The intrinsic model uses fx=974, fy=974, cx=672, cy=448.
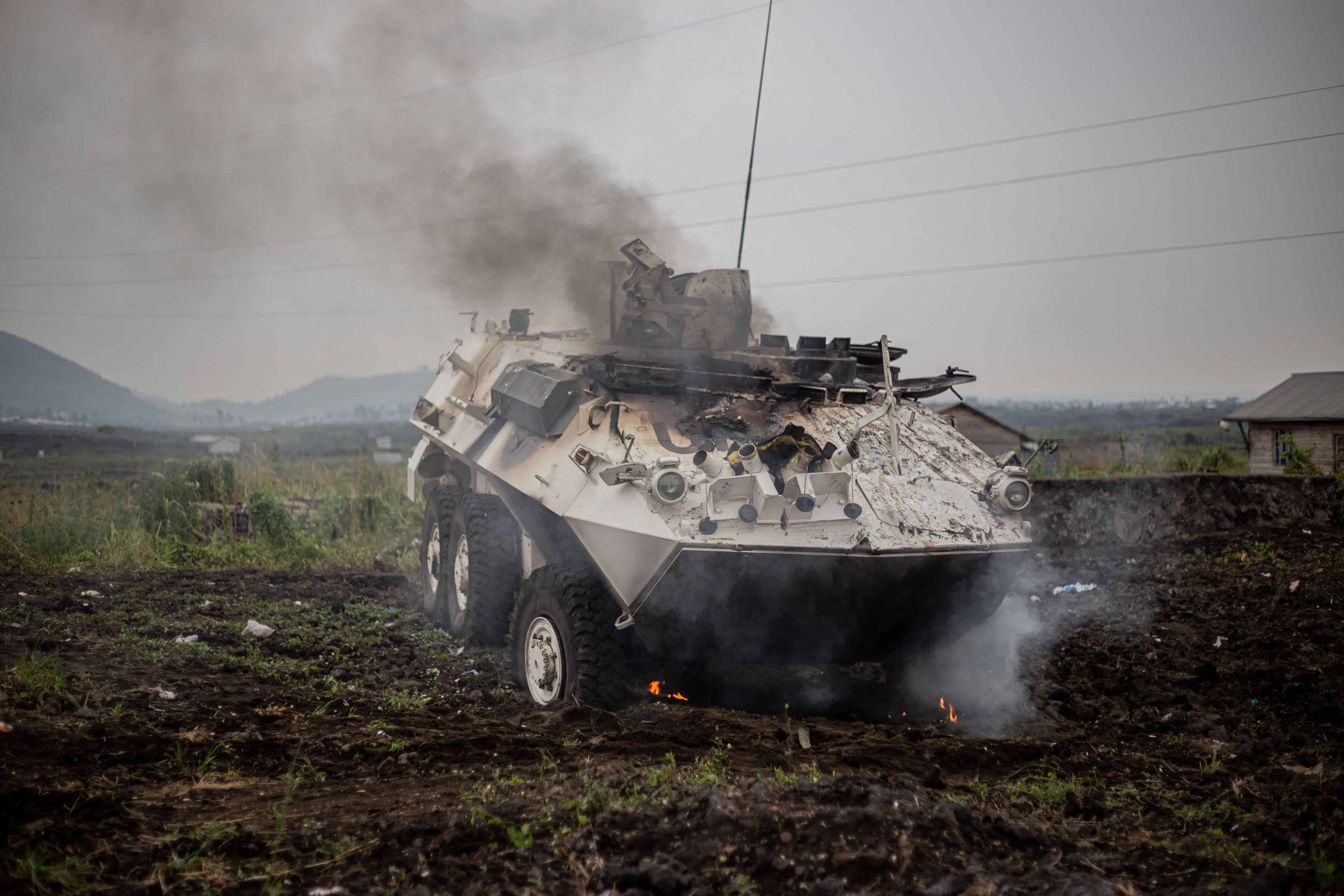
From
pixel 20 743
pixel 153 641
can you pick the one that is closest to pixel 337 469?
pixel 153 641

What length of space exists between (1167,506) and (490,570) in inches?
280

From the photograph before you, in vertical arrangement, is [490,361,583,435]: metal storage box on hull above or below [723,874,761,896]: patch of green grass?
above

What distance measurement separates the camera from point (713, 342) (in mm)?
7395

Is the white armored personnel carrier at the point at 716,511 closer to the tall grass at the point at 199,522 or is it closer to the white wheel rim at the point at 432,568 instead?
the white wheel rim at the point at 432,568

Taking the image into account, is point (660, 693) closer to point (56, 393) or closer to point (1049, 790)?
point (1049, 790)

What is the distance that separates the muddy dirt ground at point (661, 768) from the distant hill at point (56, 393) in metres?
43.0

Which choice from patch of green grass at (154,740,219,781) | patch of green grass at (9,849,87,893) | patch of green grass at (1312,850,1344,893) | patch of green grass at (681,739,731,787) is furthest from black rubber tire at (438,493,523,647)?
patch of green grass at (1312,850,1344,893)

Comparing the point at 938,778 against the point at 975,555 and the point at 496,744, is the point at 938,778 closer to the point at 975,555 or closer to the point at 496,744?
the point at 975,555

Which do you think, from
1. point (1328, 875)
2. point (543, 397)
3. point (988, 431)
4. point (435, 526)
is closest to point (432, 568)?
point (435, 526)

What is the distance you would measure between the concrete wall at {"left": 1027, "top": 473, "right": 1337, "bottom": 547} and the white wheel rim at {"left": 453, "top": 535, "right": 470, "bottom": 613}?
5694 millimetres

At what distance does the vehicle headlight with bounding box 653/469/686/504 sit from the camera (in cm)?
486

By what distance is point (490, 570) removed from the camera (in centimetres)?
691

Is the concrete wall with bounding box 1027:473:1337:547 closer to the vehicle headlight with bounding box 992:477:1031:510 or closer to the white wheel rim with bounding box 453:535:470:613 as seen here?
the vehicle headlight with bounding box 992:477:1031:510

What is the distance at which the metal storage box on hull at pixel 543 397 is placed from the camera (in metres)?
5.97
